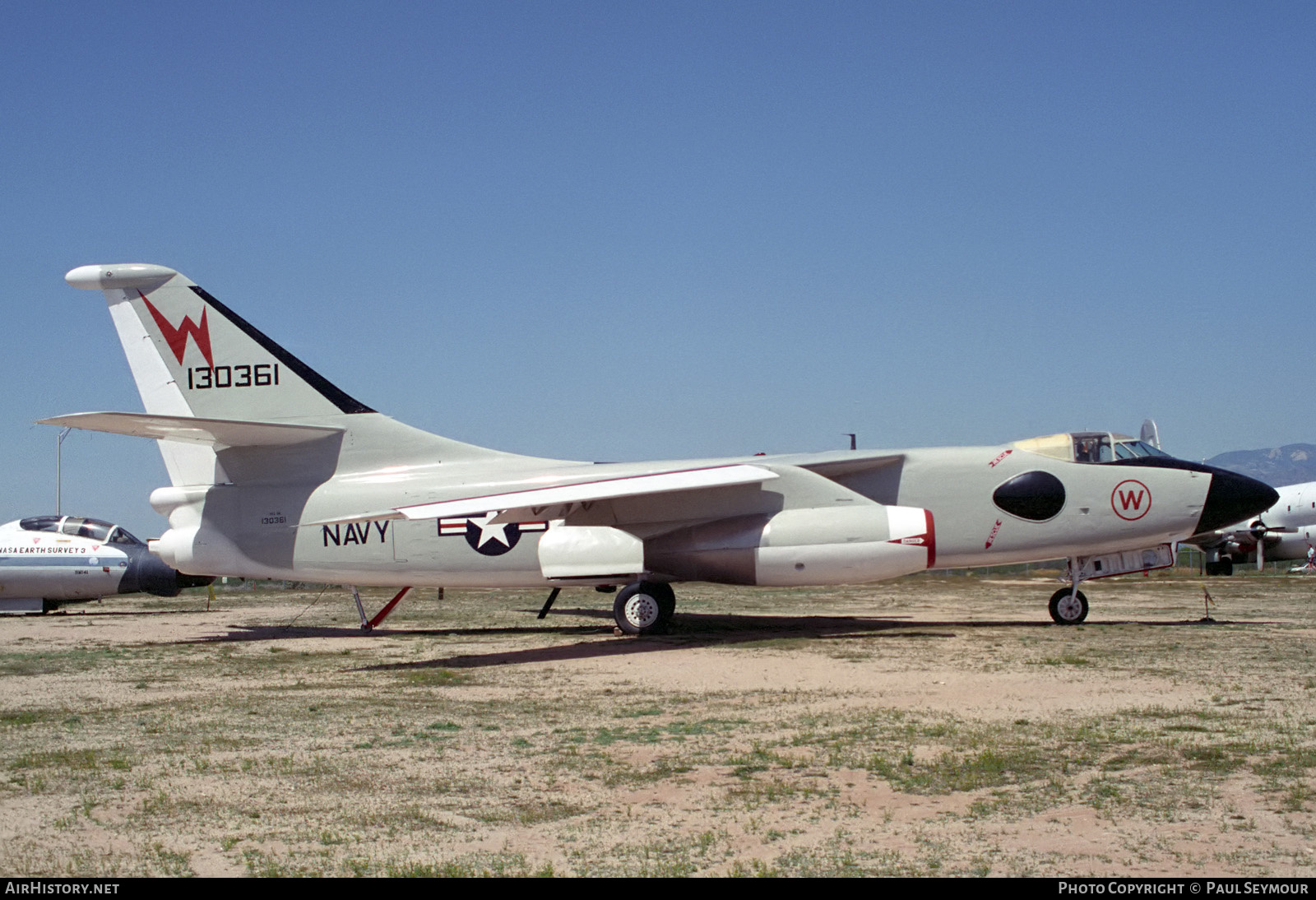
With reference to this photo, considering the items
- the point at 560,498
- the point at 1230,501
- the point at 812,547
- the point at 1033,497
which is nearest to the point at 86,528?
the point at 560,498

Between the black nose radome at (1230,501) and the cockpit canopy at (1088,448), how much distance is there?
90 cm

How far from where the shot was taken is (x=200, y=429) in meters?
15.6

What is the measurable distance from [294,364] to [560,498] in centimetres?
524

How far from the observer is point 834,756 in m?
7.47

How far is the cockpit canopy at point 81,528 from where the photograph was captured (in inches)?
958

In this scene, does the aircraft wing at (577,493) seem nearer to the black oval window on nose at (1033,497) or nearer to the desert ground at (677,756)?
the desert ground at (677,756)

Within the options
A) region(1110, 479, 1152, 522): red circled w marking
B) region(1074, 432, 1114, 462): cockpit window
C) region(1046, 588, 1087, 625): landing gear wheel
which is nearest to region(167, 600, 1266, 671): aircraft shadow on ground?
region(1046, 588, 1087, 625): landing gear wheel

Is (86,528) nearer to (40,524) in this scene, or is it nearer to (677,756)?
(40,524)

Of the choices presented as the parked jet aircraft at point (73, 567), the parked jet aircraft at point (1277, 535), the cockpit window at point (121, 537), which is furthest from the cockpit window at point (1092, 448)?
the parked jet aircraft at point (1277, 535)

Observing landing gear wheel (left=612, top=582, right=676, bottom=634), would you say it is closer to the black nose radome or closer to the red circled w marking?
the red circled w marking

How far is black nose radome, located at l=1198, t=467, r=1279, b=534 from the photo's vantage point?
16.7 m

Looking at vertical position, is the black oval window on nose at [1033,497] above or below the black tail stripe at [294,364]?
below

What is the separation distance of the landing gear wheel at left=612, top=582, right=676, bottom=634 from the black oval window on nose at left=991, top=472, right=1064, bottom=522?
5.38 m

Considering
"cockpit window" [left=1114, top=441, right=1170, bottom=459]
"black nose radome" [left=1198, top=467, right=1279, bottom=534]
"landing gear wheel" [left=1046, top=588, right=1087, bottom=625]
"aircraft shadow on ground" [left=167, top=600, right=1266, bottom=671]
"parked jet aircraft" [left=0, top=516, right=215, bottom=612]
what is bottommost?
"aircraft shadow on ground" [left=167, top=600, right=1266, bottom=671]
